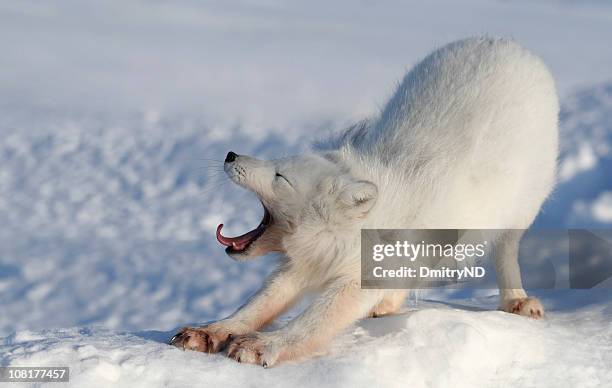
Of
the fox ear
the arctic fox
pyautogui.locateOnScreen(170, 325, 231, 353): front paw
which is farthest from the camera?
the fox ear

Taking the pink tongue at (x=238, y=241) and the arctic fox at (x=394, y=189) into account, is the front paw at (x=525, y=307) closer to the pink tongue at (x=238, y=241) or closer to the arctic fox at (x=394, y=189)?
the arctic fox at (x=394, y=189)

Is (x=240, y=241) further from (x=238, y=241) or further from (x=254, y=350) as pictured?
(x=254, y=350)

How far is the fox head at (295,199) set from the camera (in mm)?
5012

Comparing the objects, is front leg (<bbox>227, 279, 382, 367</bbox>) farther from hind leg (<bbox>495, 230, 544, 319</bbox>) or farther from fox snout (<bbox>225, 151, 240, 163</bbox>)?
hind leg (<bbox>495, 230, 544, 319</bbox>)

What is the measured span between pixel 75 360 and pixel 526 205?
3.09 meters

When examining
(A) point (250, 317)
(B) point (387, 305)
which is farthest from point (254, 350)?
(B) point (387, 305)

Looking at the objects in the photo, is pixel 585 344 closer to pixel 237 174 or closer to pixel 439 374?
pixel 439 374

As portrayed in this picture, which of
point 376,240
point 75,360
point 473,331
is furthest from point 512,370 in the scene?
point 75,360

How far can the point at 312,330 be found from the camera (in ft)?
15.1

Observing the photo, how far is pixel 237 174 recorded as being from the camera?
5.18 metres

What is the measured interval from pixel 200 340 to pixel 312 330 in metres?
0.56

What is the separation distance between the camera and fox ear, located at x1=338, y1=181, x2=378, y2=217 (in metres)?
4.95

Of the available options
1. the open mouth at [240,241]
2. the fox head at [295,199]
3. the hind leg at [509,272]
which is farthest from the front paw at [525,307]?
the open mouth at [240,241]

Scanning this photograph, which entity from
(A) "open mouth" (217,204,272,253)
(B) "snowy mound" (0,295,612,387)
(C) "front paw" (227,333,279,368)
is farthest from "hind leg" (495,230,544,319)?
(C) "front paw" (227,333,279,368)
